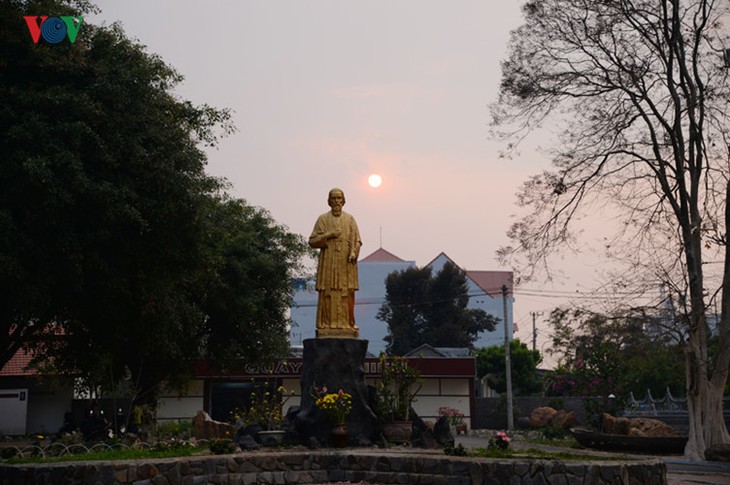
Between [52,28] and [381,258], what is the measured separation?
50746mm

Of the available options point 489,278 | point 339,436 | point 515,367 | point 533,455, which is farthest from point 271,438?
point 489,278

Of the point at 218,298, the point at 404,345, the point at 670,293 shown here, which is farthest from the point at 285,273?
the point at 404,345

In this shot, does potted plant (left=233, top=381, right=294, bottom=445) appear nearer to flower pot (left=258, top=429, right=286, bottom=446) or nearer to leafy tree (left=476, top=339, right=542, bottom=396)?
flower pot (left=258, top=429, right=286, bottom=446)

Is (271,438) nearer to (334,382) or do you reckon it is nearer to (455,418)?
(334,382)

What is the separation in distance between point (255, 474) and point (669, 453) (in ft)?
46.2

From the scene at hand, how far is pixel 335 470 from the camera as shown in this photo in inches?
573

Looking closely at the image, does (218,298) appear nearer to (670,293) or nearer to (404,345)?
(670,293)

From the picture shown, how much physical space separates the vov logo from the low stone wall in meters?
8.40

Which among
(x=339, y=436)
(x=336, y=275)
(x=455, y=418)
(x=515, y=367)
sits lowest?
(x=455, y=418)

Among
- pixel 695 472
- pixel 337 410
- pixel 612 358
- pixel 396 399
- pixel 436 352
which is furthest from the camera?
pixel 436 352

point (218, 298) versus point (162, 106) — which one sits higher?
point (162, 106)

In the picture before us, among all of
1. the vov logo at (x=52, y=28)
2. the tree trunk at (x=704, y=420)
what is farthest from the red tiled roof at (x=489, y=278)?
the vov logo at (x=52, y=28)

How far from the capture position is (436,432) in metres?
16.6

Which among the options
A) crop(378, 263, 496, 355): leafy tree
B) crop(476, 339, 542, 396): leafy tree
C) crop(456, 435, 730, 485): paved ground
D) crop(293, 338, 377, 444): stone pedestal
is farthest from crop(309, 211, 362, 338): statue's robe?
crop(378, 263, 496, 355): leafy tree
